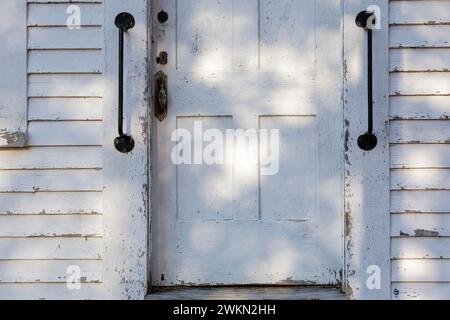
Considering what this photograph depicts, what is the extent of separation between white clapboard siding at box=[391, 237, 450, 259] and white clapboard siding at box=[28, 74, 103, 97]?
5.28ft

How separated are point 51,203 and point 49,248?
8.6 inches

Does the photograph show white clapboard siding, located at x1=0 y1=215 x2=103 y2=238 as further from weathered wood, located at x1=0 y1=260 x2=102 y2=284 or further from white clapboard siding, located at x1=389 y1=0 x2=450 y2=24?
white clapboard siding, located at x1=389 y1=0 x2=450 y2=24

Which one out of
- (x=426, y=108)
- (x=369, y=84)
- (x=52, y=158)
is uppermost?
(x=369, y=84)

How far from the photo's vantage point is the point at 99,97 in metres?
2.86

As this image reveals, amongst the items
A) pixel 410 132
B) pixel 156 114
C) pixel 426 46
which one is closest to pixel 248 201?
pixel 156 114

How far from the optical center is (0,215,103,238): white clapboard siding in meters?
2.85

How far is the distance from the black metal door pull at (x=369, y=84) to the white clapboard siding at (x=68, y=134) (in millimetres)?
1268

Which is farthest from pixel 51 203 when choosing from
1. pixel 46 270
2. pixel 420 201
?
pixel 420 201

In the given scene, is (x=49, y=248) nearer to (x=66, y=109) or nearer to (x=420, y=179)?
(x=66, y=109)

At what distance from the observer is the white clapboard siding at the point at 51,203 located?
286 centimetres

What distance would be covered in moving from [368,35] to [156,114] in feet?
3.56

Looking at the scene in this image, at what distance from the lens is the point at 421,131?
9.32ft

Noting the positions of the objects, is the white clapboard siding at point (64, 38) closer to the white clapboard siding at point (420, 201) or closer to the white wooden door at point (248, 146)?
the white wooden door at point (248, 146)

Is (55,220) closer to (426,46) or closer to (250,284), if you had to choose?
(250,284)
